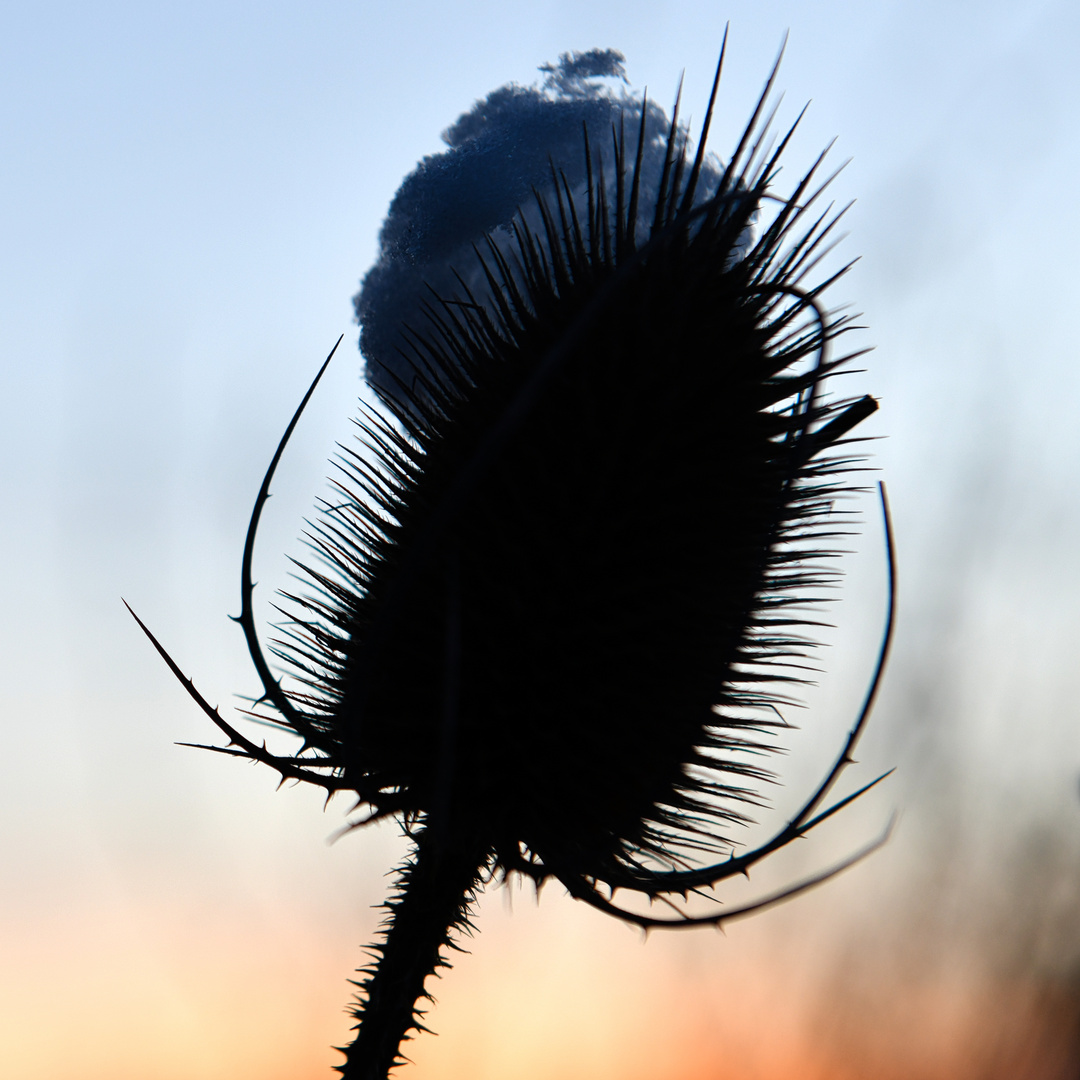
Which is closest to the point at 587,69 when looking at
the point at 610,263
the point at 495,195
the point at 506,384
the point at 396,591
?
the point at 495,195

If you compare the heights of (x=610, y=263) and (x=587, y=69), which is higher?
(x=587, y=69)

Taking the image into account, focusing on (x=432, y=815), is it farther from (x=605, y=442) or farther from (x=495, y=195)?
(x=495, y=195)

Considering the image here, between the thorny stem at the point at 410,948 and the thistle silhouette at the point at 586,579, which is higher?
the thistle silhouette at the point at 586,579

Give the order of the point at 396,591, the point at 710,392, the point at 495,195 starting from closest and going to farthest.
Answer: the point at 396,591
the point at 710,392
the point at 495,195

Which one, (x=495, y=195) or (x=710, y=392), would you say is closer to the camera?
(x=710, y=392)

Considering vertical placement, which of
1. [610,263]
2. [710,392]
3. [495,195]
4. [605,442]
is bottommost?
[605,442]

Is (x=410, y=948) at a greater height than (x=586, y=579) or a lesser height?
lesser

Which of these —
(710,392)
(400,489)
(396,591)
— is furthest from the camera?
(400,489)

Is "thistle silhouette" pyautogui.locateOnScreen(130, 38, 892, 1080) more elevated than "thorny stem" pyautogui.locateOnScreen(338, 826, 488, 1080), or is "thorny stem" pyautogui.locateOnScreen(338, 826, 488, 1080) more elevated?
"thistle silhouette" pyautogui.locateOnScreen(130, 38, 892, 1080)
